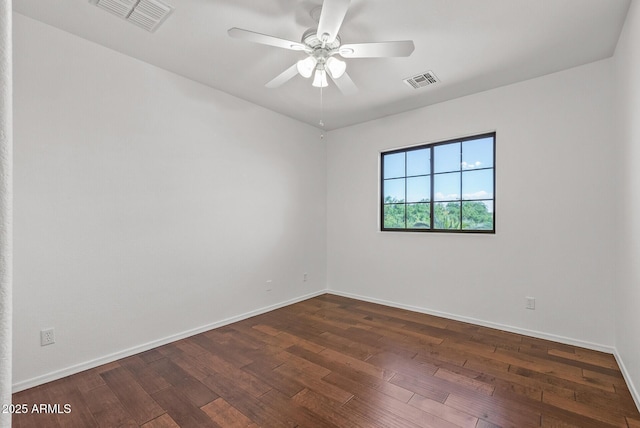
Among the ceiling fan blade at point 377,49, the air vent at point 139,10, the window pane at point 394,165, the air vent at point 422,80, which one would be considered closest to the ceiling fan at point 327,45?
the ceiling fan blade at point 377,49

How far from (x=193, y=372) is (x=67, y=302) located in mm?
1138

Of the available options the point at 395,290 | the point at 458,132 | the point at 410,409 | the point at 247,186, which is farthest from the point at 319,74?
the point at 395,290

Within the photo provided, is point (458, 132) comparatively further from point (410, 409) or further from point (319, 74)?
point (410, 409)

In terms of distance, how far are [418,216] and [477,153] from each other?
3.43ft

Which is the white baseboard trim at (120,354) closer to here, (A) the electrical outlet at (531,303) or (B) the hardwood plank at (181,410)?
(B) the hardwood plank at (181,410)

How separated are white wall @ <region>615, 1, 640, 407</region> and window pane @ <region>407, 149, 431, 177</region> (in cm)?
183

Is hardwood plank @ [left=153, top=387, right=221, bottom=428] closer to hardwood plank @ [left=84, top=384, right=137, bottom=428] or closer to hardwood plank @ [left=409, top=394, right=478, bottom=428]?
hardwood plank @ [left=84, top=384, right=137, bottom=428]

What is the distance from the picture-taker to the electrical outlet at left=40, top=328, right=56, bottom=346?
7.47 ft

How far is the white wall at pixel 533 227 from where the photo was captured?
→ 2.81m

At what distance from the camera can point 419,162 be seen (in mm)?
4078

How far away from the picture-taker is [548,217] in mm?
3053

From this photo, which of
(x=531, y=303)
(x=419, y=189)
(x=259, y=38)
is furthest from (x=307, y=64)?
(x=531, y=303)

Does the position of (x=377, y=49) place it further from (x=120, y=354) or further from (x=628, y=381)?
(x=120, y=354)

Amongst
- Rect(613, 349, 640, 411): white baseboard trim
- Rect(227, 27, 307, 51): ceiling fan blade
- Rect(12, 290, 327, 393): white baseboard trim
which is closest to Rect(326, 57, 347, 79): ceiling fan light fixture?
Rect(227, 27, 307, 51): ceiling fan blade
